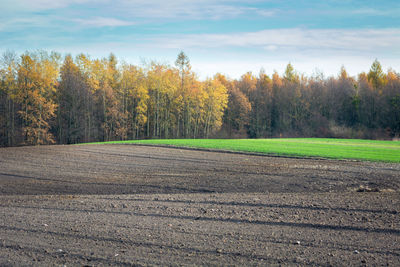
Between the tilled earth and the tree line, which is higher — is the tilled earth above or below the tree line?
below

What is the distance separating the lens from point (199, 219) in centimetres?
716

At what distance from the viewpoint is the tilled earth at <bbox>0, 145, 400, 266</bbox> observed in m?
5.16

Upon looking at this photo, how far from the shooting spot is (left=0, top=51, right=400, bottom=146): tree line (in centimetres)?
4156

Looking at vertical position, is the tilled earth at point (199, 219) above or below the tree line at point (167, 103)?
below

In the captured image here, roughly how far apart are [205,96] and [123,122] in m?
14.2

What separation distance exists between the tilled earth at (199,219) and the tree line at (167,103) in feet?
104

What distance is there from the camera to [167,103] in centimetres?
5478

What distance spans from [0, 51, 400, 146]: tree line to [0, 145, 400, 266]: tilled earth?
3168cm

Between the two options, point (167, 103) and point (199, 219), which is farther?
point (167, 103)

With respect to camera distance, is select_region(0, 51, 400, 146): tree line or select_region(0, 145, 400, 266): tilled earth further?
select_region(0, 51, 400, 146): tree line

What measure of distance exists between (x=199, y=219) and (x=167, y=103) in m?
48.4

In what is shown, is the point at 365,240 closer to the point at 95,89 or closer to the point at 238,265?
the point at 238,265

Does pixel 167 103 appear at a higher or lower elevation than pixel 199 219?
higher

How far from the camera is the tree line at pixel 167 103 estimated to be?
41562mm
